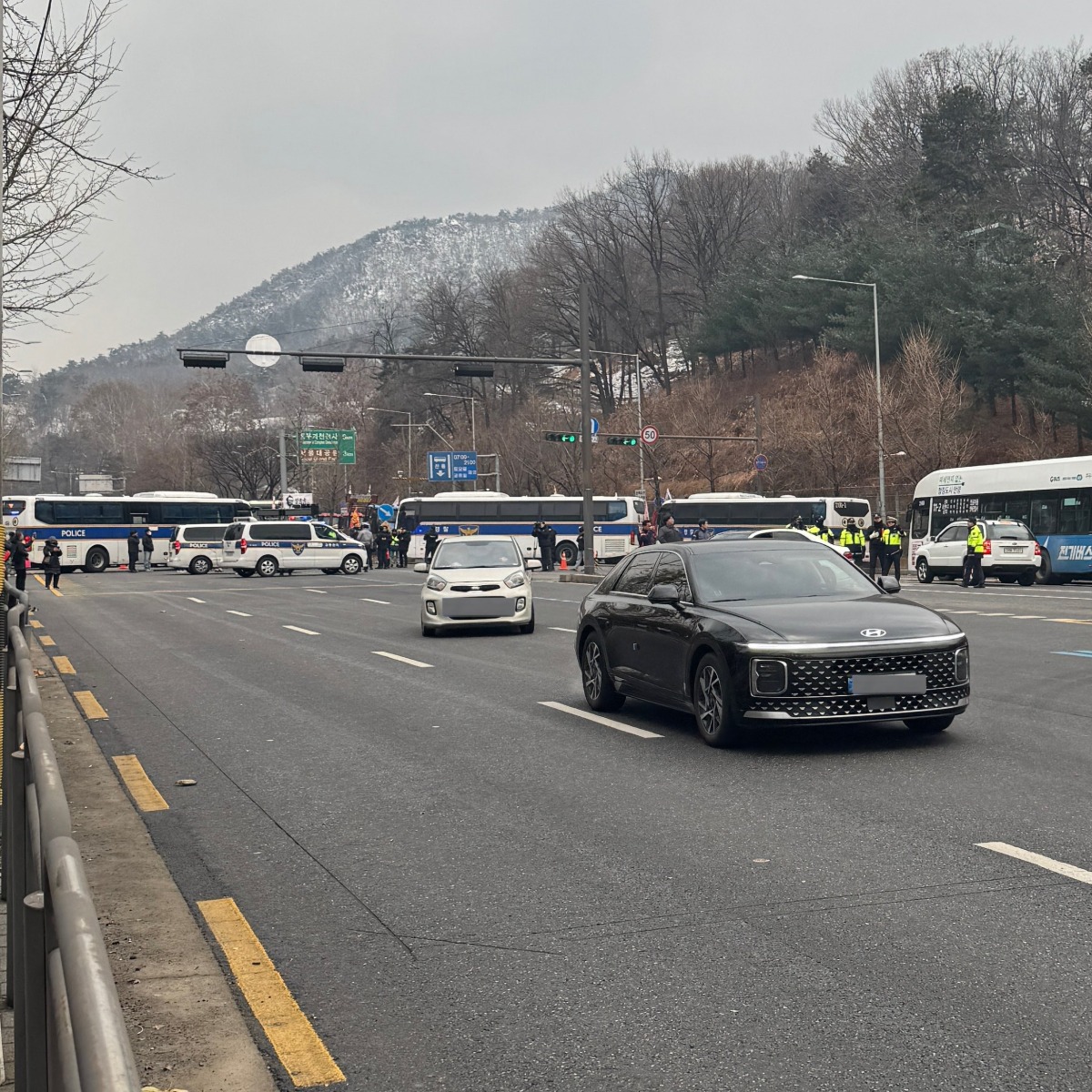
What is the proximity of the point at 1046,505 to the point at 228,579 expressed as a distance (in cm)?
2667

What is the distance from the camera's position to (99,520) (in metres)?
63.2

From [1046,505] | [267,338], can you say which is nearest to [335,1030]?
[267,338]

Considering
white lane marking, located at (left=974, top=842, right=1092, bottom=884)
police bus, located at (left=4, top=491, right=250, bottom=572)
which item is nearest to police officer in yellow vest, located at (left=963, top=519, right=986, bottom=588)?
white lane marking, located at (left=974, top=842, right=1092, bottom=884)

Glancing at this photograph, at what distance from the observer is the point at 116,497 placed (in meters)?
64.2

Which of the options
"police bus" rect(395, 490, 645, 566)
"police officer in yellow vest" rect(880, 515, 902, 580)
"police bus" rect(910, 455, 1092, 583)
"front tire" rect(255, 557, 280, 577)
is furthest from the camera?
"police bus" rect(395, 490, 645, 566)

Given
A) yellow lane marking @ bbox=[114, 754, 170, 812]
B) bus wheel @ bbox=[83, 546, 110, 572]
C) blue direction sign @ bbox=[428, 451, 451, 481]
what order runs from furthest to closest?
blue direction sign @ bbox=[428, 451, 451, 481] < bus wheel @ bbox=[83, 546, 110, 572] < yellow lane marking @ bbox=[114, 754, 170, 812]

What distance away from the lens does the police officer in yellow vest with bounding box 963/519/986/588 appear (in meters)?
35.0

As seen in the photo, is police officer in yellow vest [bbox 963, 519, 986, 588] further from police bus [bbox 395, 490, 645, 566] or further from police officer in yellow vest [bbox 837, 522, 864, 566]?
police bus [bbox 395, 490, 645, 566]

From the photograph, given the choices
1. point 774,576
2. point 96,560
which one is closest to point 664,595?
point 774,576

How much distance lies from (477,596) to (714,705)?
1147cm

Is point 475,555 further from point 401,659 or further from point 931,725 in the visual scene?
point 931,725

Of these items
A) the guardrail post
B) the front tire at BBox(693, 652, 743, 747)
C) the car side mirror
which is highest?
the car side mirror

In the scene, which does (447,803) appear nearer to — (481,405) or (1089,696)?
(1089,696)

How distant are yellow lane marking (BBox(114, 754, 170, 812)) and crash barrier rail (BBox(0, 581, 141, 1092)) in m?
4.10
